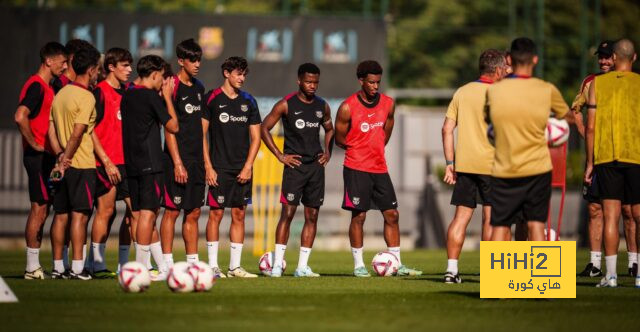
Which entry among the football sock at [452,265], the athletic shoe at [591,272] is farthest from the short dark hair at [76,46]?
the athletic shoe at [591,272]

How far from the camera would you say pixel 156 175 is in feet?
41.2

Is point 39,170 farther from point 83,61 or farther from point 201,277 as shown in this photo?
point 201,277

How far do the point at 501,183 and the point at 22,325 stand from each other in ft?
14.1

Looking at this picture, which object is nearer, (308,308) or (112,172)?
(308,308)

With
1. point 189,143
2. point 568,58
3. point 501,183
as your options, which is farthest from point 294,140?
point 568,58

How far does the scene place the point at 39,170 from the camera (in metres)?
13.3

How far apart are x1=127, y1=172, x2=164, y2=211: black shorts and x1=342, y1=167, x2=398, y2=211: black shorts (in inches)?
97.3

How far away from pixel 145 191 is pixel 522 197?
383cm

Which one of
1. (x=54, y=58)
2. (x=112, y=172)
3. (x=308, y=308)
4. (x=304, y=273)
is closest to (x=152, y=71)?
(x=112, y=172)

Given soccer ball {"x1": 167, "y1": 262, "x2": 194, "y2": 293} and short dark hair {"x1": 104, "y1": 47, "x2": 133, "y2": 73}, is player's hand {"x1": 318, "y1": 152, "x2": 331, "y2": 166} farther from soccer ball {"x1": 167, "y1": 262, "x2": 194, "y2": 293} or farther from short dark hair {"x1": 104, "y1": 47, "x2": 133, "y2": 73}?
soccer ball {"x1": 167, "y1": 262, "x2": 194, "y2": 293}

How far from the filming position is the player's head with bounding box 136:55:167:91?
12.4m

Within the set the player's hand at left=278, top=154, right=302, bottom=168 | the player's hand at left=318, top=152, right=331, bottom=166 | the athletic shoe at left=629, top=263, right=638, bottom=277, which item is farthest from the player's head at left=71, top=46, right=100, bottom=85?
the athletic shoe at left=629, top=263, right=638, bottom=277

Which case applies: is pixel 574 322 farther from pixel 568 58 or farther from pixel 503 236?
pixel 568 58

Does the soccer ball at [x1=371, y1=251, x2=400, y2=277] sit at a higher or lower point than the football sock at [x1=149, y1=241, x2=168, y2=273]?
lower
